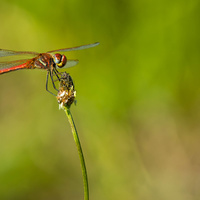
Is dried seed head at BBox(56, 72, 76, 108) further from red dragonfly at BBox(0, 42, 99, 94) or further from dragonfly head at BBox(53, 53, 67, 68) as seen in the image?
dragonfly head at BBox(53, 53, 67, 68)

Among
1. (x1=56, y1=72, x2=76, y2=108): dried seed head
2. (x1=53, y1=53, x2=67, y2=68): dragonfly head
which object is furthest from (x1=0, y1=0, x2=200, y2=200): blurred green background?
(x1=56, y1=72, x2=76, y2=108): dried seed head

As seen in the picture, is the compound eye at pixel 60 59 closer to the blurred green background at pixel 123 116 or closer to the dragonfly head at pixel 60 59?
the dragonfly head at pixel 60 59

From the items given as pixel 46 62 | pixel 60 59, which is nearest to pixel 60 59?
pixel 60 59

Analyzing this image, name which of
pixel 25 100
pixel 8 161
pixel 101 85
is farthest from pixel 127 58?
pixel 8 161

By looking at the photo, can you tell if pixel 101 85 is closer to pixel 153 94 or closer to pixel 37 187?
pixel 153 94

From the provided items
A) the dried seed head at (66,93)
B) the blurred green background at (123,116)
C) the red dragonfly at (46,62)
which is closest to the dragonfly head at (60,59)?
the red dragonfly at (46,62)
